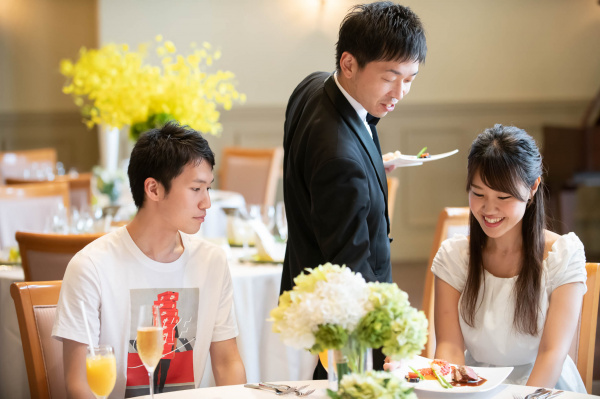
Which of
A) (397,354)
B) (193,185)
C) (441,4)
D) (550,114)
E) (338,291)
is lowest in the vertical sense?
(397,354)

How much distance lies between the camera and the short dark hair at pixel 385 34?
1.95 metres

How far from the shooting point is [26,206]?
4223 millimetres

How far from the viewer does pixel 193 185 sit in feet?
6.59

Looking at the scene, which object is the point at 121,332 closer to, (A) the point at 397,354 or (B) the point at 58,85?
(A) the point at 397,354

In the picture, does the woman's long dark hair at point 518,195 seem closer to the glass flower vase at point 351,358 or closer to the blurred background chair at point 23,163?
the glass flower vase at point 351,358

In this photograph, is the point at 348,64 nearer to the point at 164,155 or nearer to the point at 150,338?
the point at 164,155

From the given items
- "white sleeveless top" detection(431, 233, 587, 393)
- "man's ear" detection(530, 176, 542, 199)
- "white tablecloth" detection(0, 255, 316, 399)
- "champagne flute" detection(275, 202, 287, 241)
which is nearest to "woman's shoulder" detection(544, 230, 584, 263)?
"white sleeveless top" detection(431, 233, 587, 393)

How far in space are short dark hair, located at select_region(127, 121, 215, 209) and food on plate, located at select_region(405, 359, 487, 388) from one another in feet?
2.51

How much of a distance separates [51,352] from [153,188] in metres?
0.48

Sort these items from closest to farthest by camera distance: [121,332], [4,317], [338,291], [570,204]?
[338,291]
[121,332]
[4,317]
[570,204]

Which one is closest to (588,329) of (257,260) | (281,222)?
(257,260)

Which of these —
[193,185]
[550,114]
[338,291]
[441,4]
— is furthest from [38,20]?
[338,291]

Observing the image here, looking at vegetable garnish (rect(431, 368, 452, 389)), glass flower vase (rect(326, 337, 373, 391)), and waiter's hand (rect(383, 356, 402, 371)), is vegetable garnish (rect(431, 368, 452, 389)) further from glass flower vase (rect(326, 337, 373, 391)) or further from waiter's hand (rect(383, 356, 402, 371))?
glass flower vase (rect(326, 337, 373, 391))

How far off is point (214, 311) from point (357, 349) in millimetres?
830
